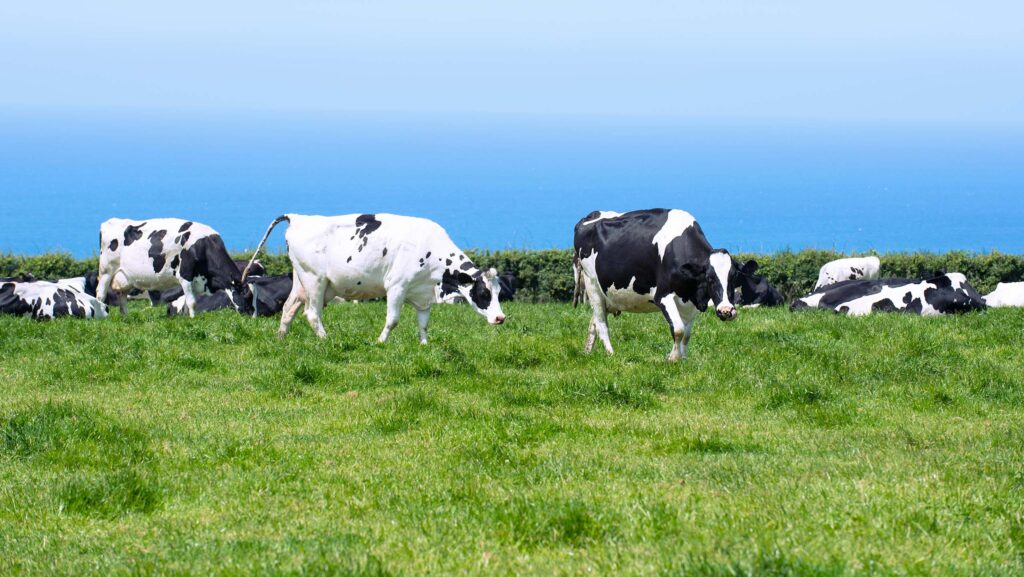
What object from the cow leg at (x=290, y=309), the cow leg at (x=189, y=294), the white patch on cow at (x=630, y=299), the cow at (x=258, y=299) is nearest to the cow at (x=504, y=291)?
the cow at (x=258, y=299)

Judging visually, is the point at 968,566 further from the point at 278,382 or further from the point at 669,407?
the point at 278,382

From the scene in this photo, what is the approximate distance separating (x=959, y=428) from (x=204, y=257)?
15.9 metres

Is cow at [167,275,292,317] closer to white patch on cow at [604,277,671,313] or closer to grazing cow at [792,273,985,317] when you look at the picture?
white patch on cow at [604,277,671,313]

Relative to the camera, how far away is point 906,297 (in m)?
23.7

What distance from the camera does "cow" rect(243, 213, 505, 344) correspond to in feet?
57.1

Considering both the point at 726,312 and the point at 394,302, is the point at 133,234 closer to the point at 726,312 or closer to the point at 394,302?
the point at 394,302

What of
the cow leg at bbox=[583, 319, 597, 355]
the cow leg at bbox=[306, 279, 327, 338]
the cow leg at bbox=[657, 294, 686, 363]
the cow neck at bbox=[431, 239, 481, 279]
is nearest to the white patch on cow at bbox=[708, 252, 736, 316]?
the cow leg at bbox=[657, 294, 686, 363]

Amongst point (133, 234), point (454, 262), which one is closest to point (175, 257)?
point (133, 234)

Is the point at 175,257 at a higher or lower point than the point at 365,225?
lower

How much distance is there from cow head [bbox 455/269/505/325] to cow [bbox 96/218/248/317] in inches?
290

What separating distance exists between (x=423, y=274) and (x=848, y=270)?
651 inches

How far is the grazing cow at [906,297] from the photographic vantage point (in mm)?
22969

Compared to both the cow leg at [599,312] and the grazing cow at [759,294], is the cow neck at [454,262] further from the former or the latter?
the grazing cow at [759,294]

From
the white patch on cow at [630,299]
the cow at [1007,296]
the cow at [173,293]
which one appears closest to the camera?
the white patch on cow at [630,299]
